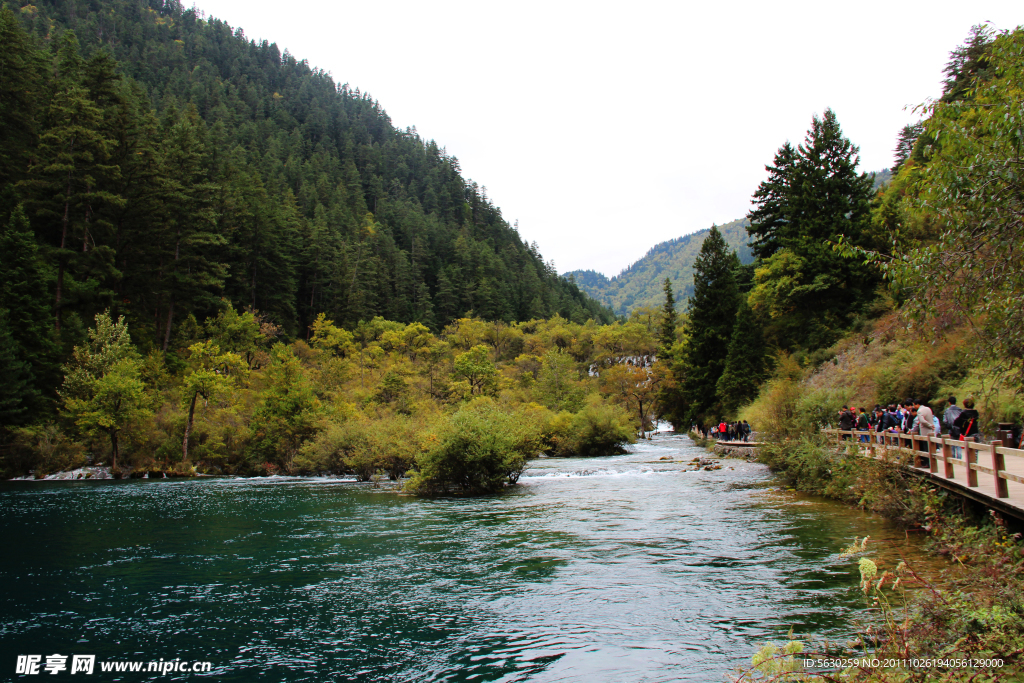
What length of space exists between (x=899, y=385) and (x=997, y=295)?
2243 cm

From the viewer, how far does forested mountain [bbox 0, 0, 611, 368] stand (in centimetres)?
5238

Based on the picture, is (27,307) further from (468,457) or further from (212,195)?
(468,457)

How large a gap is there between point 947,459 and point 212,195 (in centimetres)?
7557

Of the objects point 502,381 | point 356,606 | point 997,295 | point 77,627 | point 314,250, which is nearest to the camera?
point 997,295

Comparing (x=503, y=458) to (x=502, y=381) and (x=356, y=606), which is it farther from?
(x=502, y=381)

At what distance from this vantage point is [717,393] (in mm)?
54250

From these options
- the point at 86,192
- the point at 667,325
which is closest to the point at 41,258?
the point at 86,192

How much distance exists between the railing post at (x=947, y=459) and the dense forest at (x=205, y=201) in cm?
5073

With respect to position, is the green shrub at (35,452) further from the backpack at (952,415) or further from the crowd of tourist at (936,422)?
the backpack at (952,415)

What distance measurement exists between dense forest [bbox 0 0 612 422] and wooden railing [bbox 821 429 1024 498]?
165ft

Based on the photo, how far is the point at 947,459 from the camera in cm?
1435

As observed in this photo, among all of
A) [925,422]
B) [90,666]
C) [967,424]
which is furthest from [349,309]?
[90,666]

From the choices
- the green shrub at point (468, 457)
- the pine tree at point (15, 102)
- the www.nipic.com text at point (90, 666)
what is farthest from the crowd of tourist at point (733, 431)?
→ the pine tree at point (15, 102)

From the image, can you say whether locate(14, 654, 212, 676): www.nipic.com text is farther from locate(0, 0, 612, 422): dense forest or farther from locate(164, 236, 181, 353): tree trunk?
locate(164, 236, 181, 353): tree trunk
